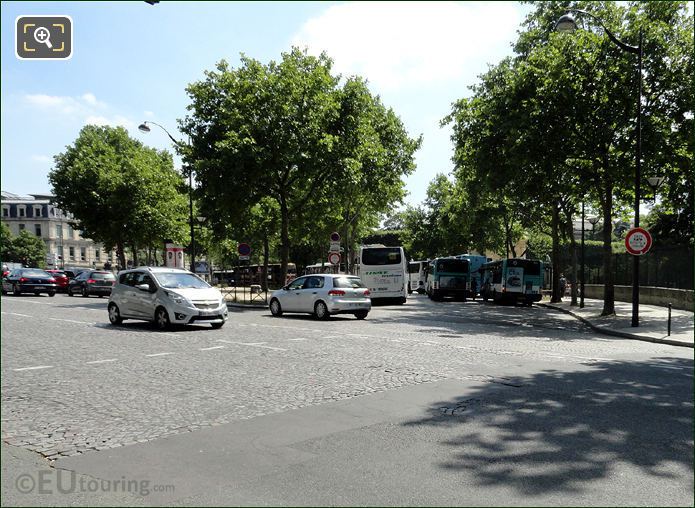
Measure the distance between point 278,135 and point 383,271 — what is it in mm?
9575

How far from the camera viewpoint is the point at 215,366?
9938mm

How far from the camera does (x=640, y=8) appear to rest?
22.8 metres

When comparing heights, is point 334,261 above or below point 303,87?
below

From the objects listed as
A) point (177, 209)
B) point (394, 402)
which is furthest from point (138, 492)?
point (177, 209)

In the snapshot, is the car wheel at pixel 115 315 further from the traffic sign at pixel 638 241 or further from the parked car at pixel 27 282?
the parked car at pixel 27 282

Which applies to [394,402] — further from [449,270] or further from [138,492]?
[449,270]

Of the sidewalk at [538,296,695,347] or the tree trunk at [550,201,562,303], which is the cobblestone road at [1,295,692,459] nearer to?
the sidewalk at [538,296,695,347]

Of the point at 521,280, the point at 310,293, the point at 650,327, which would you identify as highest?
the point at 521,280

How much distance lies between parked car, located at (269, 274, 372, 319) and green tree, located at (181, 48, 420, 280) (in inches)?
335

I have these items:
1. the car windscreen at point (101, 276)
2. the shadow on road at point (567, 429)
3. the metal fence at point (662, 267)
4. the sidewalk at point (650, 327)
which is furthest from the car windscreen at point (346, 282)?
the car windscreen at point (101, 276)

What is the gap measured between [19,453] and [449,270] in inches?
1400

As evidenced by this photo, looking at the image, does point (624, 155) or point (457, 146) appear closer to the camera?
point (624, 155)

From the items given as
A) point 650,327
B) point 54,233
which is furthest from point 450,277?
point 54,233

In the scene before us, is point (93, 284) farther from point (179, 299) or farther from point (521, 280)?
point (521, 280)
